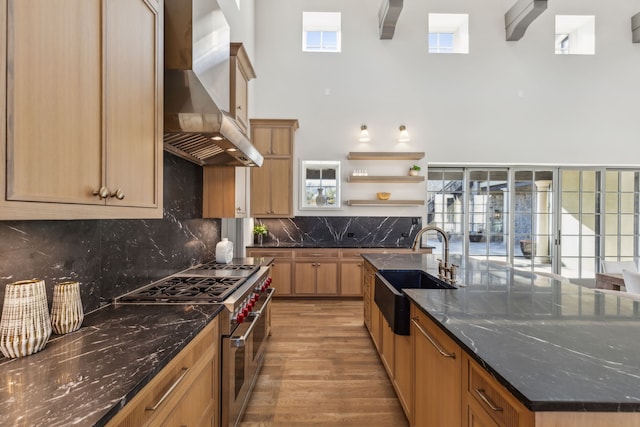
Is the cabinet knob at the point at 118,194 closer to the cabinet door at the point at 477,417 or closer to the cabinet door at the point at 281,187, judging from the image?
the cabinet door at the point at 477,417

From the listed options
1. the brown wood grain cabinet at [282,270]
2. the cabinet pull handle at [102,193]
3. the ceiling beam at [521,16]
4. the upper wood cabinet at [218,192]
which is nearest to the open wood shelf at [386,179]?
the brown wood grain cabinet at [282,270]

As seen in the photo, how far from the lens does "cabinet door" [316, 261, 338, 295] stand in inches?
183

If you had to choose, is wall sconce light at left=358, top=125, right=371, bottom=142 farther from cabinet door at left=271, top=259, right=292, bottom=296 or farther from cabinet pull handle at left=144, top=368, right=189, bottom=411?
cabinet pull handle at left=144, top=368, right=189, bottom=411

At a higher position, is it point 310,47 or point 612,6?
point 612,6

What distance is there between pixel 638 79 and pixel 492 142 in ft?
8.79

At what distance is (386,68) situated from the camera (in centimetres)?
517

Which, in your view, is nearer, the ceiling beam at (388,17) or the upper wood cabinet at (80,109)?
the upper wood cabinet at (80,109)

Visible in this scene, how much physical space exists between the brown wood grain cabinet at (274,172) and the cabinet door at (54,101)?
3751 mm

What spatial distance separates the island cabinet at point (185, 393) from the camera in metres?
0.91

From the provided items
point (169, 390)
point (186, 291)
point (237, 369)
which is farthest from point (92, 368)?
point (237, 369)

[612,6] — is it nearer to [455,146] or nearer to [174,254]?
[455,146]

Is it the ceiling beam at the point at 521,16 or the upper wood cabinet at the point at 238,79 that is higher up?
the ceiling beam at the point at 521,16

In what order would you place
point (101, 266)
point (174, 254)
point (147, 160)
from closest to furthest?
point (147, 160), point (101, 266), point (174, 254)

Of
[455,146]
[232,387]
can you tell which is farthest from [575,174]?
[232,387]
